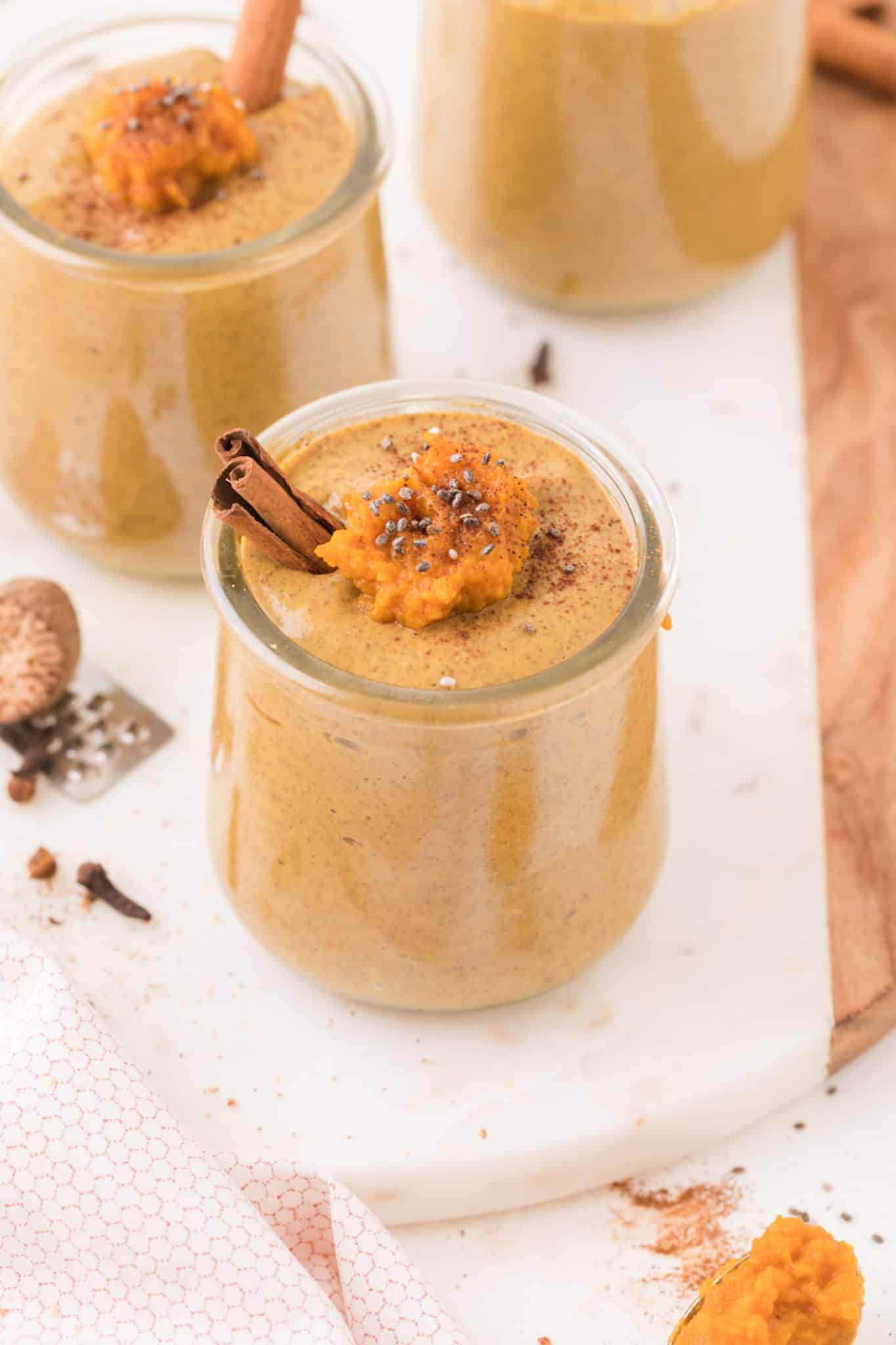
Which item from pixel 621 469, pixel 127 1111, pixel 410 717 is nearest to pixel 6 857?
pixel 127 1111

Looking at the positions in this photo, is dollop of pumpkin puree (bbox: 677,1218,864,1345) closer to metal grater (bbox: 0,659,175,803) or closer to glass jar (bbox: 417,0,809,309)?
metal grater (bbox: 0,659,175,803)

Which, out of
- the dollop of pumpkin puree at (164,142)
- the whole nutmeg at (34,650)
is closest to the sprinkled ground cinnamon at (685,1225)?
the whole nutmeg at (34,650)

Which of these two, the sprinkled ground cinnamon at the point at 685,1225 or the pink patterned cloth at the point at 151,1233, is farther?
the sprinkled ground cinnamon at the point at 685,1225

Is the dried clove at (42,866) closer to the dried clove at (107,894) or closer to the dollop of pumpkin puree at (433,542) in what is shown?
the dried clove at (107,894)

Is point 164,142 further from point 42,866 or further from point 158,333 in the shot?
point 42,866

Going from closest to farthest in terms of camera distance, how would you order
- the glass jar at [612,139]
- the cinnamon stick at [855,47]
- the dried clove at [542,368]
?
the glass jar at [612,139]
the dried clove at [542,368]
the cinnamon stick at [855,47]
